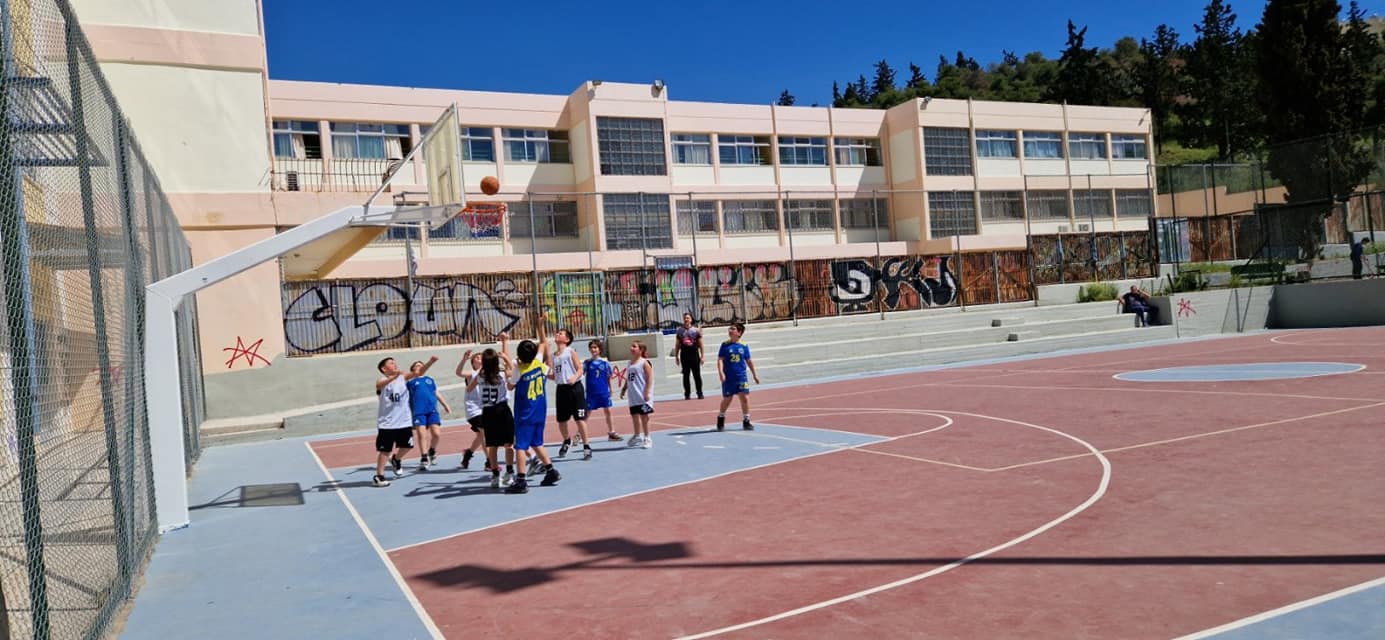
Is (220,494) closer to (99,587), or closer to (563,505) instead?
(563,505)

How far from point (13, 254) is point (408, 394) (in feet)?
26.1

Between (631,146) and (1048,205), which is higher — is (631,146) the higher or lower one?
the higher one

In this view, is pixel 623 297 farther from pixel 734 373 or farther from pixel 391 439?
pixel 391 439

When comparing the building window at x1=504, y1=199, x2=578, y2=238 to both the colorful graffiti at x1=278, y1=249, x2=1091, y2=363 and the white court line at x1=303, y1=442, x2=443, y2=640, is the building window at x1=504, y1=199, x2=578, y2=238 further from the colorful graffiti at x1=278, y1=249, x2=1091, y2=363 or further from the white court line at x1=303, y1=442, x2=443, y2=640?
the white court line at x1=303, y1=442, x2=443, y2=640

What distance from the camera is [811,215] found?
150 ft

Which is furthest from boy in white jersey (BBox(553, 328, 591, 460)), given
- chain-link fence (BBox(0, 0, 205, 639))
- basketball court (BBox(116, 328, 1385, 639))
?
chain-link fence (BBox(0, 0, 205, 639))

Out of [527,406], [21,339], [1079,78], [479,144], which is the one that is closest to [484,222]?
[479,144]

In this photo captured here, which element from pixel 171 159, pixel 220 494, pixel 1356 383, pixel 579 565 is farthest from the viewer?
pixel 171 159

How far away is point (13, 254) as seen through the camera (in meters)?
4.22

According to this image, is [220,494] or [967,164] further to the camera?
[967,164]

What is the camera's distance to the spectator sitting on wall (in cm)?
3088

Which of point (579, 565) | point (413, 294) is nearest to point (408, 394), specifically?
point (579, 565)

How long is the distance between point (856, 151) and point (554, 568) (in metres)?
43.7

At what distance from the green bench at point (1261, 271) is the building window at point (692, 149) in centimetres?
2268
